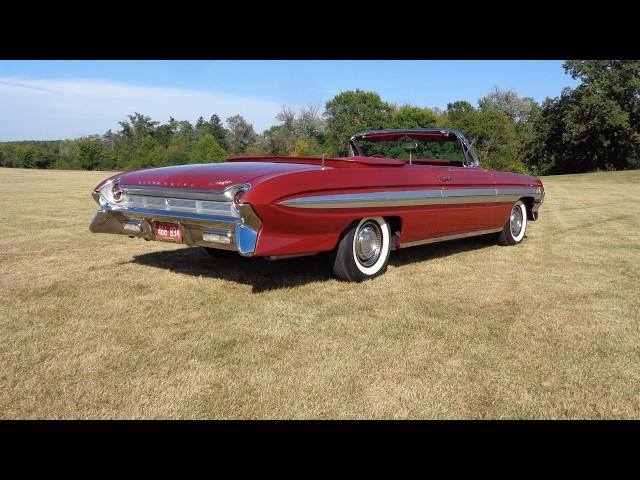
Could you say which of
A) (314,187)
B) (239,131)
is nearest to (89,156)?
(239,131)

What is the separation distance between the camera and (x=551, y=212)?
11680mm

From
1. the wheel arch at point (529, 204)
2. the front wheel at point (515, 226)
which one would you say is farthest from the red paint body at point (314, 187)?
the wheel arch at point (529, 204)

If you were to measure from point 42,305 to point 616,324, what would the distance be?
3897 mm

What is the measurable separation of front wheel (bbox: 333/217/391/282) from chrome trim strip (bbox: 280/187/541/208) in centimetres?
21

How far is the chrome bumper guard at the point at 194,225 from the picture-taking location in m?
3.85

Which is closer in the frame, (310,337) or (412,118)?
(310,337)

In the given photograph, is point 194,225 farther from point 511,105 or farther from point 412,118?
point 511,105

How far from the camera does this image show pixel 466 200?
587 centimetres

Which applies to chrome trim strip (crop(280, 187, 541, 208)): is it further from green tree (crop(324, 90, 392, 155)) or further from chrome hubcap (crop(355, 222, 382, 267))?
green tree (crop(324, 90, 392, 155))

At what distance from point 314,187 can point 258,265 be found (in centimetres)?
143

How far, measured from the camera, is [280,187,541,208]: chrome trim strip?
165 inches

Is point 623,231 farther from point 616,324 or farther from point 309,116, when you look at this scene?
point 309,116

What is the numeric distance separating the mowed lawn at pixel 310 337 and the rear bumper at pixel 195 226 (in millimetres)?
409
